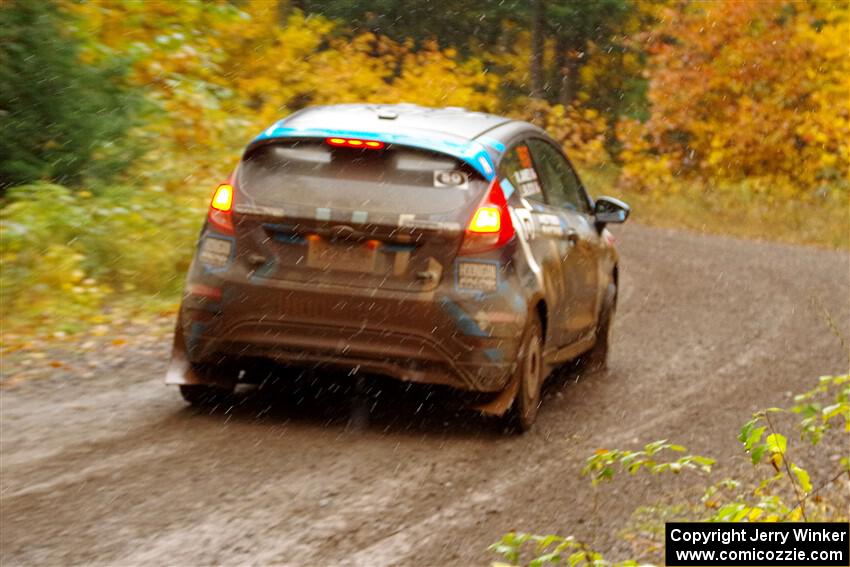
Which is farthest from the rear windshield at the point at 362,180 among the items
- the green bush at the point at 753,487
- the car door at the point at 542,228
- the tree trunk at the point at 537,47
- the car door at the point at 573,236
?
the tree trunk at the point at 537,47

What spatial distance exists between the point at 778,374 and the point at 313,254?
165 inches

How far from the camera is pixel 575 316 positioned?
29.5 ft

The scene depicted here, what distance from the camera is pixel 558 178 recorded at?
9.11m

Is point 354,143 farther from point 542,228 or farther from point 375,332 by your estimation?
point 542,228

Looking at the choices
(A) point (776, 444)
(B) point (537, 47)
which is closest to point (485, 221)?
(A) point (776, 444)

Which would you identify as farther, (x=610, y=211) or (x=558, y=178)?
(x=610, y=211)

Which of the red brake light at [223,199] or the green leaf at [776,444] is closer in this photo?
the green leaf at [776,444]

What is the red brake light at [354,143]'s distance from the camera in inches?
298

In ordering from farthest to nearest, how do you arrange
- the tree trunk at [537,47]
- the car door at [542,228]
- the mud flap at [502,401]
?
the tree trunk at [537,47] < the car door at [542,228] < the mud flap at [502,401]

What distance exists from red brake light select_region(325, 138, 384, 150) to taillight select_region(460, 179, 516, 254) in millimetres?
612

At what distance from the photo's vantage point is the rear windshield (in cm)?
742

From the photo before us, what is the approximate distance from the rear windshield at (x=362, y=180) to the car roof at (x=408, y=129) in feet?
0.22

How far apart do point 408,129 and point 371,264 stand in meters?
0.84

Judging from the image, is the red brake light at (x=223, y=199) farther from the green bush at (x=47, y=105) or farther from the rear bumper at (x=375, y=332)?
the green bush at (x=47, y=105)
